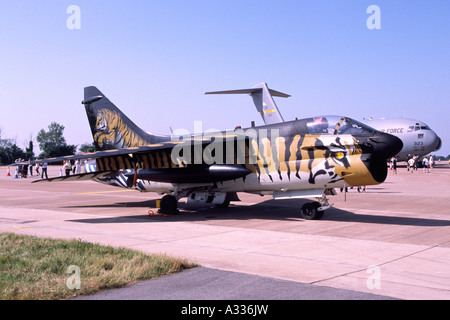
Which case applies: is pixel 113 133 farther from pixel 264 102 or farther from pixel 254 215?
pixel 264 102

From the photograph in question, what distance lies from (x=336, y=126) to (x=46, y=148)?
104 meters

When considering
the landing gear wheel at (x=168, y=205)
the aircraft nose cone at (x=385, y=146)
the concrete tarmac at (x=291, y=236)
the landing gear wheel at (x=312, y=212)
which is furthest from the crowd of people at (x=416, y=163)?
the landing gear wheel at (x=168, y=205)

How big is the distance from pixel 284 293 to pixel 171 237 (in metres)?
5.03

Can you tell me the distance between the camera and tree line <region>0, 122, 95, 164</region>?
84.1 m

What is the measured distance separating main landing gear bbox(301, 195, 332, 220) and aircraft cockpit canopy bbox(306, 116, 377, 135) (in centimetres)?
199

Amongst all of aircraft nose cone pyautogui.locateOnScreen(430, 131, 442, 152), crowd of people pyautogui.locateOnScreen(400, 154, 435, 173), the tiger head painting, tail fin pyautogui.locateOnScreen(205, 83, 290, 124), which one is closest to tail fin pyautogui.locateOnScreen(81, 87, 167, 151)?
the tiger head painting

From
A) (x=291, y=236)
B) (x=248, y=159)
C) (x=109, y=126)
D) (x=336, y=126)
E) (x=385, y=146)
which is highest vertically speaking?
(x=109, y=126)

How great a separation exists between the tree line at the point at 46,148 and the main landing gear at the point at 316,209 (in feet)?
229

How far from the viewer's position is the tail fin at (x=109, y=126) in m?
17.2

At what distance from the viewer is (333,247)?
8828 mm

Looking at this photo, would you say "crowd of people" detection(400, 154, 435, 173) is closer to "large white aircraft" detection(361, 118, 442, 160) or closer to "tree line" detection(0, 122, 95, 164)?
"large white aircraft" detection(361, 118, 442, 160)

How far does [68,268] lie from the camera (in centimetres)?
680

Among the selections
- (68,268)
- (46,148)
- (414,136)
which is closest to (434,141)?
(414,136)
